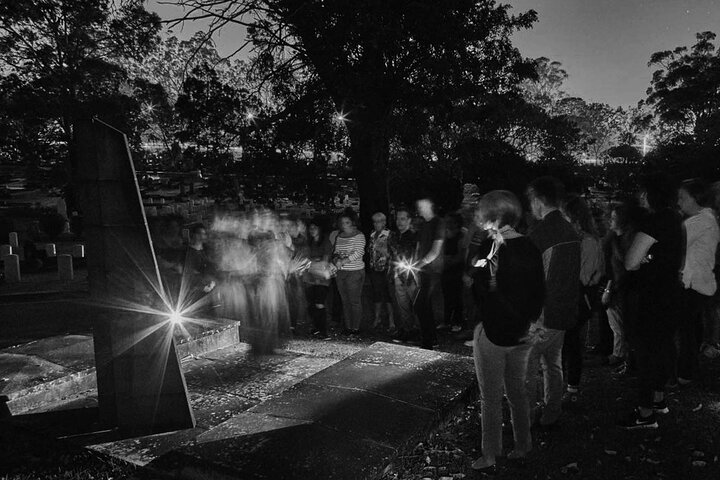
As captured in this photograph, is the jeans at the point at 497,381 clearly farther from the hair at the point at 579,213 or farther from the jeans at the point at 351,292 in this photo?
the jeans at the point at 351,292

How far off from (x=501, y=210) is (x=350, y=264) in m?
4.15

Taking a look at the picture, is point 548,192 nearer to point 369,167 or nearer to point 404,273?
point 404,273

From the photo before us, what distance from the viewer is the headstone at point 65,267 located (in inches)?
463

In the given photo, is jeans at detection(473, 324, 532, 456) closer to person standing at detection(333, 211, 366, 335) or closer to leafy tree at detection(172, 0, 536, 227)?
person standing at detection(333, 211, 366, 335)

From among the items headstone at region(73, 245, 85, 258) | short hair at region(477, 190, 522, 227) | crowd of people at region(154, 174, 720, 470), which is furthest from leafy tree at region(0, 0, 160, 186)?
short hair at region(477, 190, 522, 227)

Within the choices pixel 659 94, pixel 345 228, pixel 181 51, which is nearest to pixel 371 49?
pixel 345 228

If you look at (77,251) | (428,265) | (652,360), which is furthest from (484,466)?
(77,251)

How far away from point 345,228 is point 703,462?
4826 mm

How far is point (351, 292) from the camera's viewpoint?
7340mm

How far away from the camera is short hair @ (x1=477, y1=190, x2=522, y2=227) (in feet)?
10.5

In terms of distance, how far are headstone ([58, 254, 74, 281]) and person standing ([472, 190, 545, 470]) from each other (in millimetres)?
11443

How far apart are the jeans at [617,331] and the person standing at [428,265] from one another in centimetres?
205

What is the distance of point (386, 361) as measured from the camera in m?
4.86

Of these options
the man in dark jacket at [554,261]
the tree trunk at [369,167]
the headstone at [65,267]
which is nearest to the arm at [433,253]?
the man in dark jacket at [554,261]
